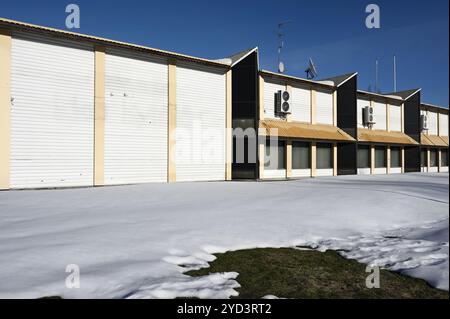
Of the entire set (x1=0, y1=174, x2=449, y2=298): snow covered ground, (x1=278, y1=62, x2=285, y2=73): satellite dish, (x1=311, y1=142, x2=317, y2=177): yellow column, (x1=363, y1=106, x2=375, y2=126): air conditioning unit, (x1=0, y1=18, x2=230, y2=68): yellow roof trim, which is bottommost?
(x1=0, y1=174, x2=449, y2=298): snow covered ground

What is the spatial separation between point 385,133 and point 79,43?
29277 mm

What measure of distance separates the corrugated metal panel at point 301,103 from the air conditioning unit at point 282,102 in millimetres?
1472

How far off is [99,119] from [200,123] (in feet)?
21.8

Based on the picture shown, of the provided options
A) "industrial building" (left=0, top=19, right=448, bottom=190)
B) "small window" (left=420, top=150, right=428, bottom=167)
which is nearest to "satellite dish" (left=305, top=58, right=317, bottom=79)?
"industrial building" (left=0, top=19, right=448, bottom=190)

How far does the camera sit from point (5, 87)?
1592 centimetres

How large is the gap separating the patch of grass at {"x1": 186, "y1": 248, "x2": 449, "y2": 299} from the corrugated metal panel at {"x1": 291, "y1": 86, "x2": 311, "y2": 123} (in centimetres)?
2202

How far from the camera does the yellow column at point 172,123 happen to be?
68.2 ft

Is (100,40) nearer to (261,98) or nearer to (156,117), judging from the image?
(156,117)

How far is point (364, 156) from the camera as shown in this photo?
31672 mm

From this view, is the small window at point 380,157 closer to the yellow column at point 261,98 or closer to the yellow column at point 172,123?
the yellow column at point 261,98

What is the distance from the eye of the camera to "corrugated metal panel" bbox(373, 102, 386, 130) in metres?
33.2

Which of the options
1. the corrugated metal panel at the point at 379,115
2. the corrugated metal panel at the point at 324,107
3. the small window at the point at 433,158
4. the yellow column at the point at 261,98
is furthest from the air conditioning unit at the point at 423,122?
the yellow column at the point at 261,98

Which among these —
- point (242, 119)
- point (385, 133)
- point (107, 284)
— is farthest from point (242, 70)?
point (107, 284)

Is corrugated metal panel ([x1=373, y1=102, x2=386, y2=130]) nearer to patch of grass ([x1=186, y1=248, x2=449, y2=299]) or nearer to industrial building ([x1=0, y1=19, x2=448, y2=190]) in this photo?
industrial building ([x1=0, y1=19, x2=448, y2=190])
